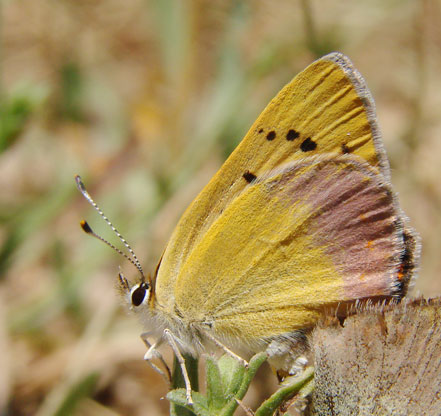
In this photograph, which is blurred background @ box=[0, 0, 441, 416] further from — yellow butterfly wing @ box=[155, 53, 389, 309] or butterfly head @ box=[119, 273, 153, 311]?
yellow butterfly wing @ box=[155, 53, 389, 309]

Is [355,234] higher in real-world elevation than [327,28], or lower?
lower

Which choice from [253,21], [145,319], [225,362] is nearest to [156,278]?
[145,319]

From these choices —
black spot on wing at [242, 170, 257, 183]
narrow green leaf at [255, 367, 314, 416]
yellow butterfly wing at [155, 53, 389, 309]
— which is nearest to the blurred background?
yellow butterfly wing at [155, 53, 389, 309]

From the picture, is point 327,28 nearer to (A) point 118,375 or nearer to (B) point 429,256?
(B) point 429,256

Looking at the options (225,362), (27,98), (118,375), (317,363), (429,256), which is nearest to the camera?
(317,363)

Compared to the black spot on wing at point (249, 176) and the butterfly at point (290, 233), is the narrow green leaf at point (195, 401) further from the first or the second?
the black spot on wing at point (249, 176)

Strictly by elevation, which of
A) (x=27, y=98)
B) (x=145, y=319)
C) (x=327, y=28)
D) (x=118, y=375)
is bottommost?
(x=118, y=375)

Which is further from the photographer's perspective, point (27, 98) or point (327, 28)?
point (327, 28)
